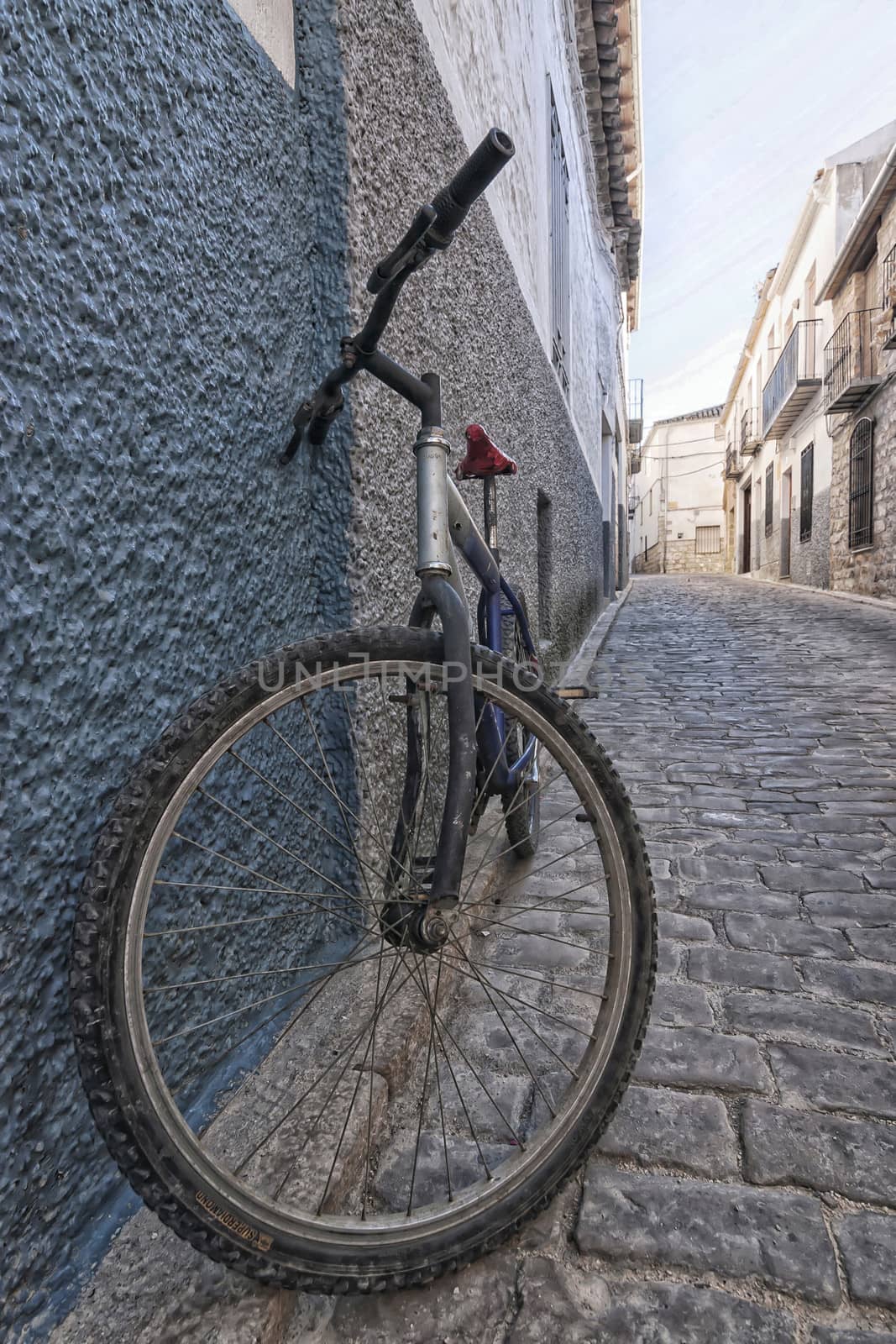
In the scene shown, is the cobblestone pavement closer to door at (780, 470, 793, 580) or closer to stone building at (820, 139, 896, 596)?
stone building at (820, 139, 896, 596)

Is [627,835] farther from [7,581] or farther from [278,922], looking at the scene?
[7,581]

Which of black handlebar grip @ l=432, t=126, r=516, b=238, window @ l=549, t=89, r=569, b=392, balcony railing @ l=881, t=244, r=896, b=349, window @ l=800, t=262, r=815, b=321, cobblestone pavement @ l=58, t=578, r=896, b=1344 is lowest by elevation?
cobblestone pavement @ l=58, t=578, r=896, b=1344

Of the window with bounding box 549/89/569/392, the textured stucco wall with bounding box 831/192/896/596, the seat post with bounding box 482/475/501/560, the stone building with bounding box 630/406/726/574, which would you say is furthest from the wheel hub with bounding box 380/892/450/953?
the stone building with bounding box 630/406/726/574

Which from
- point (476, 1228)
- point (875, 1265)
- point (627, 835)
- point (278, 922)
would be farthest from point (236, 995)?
point (875, 1265)

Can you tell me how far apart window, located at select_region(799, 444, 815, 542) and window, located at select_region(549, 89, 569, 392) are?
13329 millimetres

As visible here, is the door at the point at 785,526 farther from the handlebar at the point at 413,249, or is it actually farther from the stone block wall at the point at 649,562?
the handlebar at the point at 413,249

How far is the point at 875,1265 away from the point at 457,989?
107cm

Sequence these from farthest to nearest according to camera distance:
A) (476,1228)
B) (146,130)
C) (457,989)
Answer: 1. (457,989)
2. (146,130)
3. (476,1228)

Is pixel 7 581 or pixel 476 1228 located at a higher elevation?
pixel 7 581

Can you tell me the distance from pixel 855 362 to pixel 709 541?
26978 millimetres

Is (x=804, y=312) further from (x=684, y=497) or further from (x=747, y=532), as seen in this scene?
(x=684, y=497)

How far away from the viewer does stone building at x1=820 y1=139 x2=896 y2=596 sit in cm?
1291

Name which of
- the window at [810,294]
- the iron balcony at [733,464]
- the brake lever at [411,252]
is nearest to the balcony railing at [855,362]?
Answer: the window at [810,294]

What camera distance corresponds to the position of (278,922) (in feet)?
5.48
